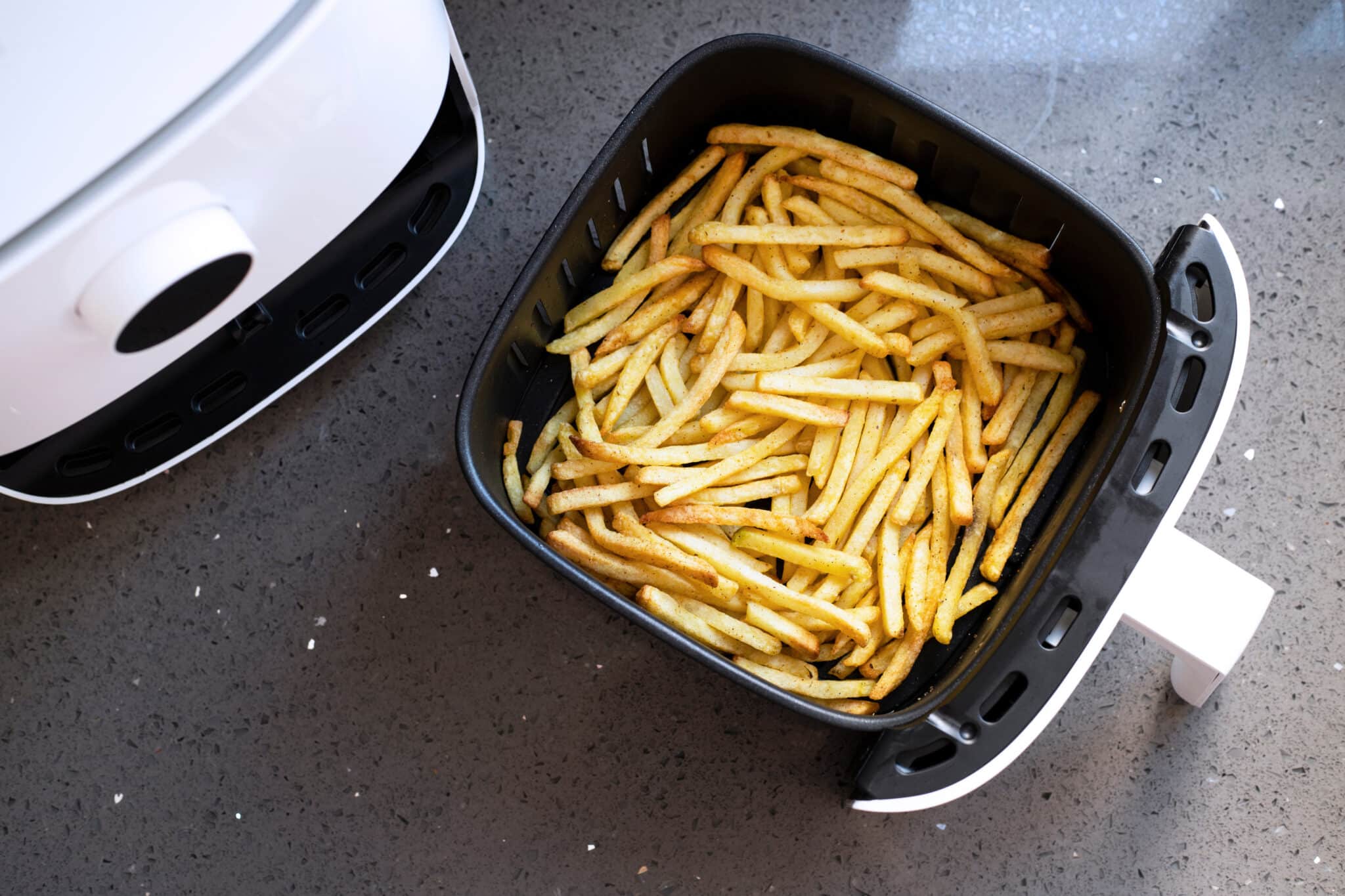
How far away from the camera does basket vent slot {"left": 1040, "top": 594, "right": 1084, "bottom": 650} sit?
3.40 ft

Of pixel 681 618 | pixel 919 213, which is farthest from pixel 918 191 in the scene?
pixel 681 618

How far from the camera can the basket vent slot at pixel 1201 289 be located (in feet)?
3.59

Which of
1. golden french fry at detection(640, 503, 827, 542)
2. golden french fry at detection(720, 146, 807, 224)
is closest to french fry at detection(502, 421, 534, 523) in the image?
golden french fry at detection(640, 503, 827, 542)

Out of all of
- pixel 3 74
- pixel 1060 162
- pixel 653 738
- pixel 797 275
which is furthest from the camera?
pixel 1060 162

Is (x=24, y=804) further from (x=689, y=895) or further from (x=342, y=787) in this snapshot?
(x=689, y=895)

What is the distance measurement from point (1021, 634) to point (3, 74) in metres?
0.93

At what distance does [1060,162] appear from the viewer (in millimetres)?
1371

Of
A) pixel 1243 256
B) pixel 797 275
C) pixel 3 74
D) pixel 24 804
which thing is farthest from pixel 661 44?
pixel 24 804

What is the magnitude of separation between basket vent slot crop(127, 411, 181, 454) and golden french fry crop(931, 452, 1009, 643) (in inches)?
33.3

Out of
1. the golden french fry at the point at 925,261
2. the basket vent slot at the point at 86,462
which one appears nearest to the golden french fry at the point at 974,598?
the golden french fry at the point at 925,261

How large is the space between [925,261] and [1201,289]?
28 cm

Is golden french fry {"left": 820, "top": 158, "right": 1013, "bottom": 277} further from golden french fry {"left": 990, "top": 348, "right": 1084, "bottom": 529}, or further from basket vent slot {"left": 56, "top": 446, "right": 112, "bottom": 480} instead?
basket vent slot {"left": 56, "top": 446, "right": 112, "bottom": 480}

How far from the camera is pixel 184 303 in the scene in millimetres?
824

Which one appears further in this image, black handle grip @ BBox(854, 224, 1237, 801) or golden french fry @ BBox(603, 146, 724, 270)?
golden french fry @ BBox(603, 146, 724, 270)
